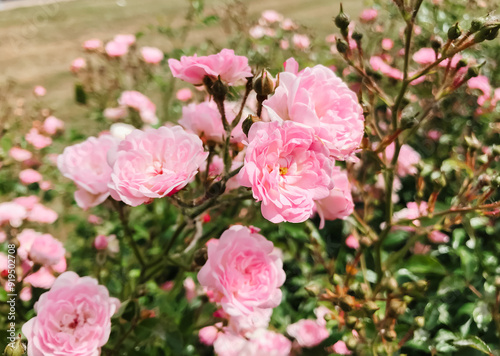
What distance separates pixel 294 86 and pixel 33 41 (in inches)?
172

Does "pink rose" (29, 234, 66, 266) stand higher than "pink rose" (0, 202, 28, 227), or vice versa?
"pink rose" (29, 234, 66, 266)

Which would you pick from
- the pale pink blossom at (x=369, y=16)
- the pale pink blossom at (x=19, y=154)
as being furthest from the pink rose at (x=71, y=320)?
the pale pink blossom at (x=369, y=16)

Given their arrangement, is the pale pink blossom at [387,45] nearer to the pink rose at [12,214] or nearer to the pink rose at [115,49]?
the pink rose at [115,49]

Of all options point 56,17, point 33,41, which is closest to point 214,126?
point 33,41

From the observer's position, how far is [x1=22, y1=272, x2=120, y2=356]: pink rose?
0.66 m

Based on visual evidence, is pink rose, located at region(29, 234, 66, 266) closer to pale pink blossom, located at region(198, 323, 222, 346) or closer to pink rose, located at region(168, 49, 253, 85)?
pale pink blossom, located at region(198, 323, 222, 346)

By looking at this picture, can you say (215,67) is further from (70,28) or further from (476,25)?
(70,28)

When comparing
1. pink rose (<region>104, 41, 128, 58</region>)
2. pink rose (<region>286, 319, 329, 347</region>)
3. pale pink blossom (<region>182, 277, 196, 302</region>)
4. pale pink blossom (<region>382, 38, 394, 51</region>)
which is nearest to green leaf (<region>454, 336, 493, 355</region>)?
pink rose (<region>286, 319, 329, 347</region>)

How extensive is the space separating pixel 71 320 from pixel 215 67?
505 millimetres

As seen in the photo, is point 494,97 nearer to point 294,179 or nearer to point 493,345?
point 493,345

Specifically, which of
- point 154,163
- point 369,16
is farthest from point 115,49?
point 154,163

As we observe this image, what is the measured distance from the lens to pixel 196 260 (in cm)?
74

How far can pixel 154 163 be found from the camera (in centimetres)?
68

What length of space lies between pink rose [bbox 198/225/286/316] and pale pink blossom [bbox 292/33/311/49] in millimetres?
1634
